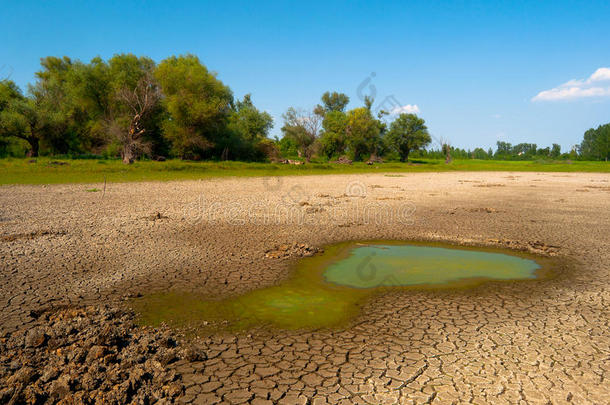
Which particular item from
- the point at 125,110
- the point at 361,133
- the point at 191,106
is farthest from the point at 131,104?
the point at 361,133

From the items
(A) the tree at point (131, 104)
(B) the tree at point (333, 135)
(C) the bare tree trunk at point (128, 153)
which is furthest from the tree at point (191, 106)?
(B) the tree at point (333, 135)

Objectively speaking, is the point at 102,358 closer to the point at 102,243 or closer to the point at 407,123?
the point at 102,243

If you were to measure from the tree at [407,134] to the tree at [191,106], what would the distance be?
1717 inches

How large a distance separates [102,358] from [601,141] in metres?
141

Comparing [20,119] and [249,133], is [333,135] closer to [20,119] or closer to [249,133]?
[249,133]

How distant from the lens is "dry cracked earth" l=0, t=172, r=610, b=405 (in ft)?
10.5

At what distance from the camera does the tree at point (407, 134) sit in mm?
76750

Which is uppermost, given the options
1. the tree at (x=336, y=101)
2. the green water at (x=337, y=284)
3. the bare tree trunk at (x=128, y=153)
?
the tree at (x=336, y=101)

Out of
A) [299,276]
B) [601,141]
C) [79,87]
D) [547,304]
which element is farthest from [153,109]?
[601,141]

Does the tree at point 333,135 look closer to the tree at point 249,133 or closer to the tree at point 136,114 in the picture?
the tree at point 249,133

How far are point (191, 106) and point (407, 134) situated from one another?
49933 mm

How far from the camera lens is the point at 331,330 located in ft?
14.1

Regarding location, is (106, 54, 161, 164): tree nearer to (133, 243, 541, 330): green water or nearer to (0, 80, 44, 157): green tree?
(0, 80, 44, 157): green tree

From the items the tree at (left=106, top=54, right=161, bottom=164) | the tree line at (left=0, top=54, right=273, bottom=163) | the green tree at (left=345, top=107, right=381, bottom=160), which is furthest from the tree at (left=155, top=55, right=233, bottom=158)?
the green tree at (left=345, top=107, right=381, bottom=160)
